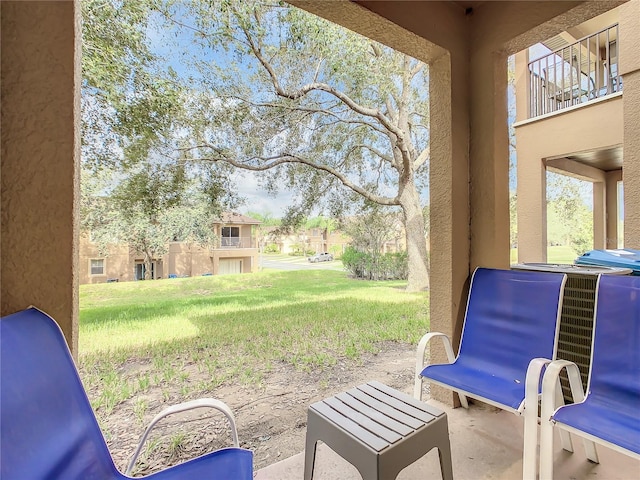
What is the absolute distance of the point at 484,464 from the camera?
→ 1.65m

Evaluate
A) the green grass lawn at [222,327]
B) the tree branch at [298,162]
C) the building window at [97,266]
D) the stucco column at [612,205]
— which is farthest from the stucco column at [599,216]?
the building window at [97,266]

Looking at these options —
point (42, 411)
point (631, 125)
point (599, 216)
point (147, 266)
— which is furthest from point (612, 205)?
point (147, 266)

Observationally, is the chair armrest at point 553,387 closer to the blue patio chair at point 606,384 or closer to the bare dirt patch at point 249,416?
the blue patio chair at point 606,384

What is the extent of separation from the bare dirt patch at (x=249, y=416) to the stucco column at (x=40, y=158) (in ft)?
4.54

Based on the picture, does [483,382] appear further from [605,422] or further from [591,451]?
[591,451]

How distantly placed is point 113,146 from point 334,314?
4654mm

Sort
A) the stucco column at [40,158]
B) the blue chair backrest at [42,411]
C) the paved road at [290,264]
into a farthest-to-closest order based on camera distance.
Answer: the paved road at [290,264] < the stucco column at [40,158] < the blue chair backrest at [42,411]

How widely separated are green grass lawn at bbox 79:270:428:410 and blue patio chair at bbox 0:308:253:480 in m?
2.04

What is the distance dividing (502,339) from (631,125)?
3.35 meters

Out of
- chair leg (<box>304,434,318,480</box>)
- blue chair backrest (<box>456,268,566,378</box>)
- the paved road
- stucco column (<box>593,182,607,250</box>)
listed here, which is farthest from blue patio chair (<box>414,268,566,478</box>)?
stucco column (<box>593,182,607,250</box>)

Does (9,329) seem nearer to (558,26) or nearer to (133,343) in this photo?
(558,26)

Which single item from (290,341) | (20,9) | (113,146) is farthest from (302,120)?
(20,9)

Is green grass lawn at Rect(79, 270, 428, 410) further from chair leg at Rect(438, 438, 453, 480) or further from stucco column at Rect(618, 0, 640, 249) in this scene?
stucco column at Rect(618, 0, 640, 249)

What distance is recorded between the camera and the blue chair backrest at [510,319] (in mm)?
1804
